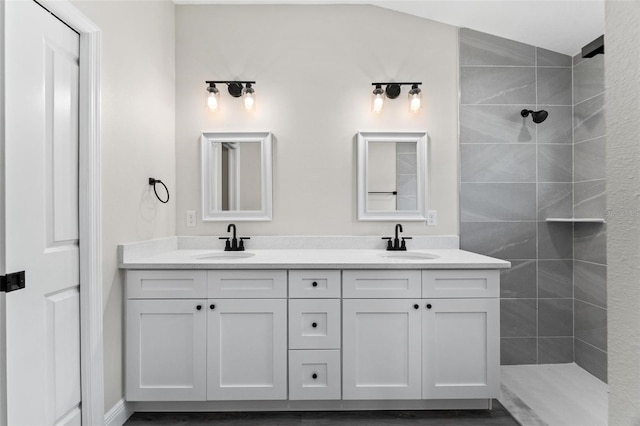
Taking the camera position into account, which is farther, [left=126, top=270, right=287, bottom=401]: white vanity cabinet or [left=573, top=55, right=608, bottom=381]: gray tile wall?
[left=573, top=55, right=608, bottom=381]: gray tile wall

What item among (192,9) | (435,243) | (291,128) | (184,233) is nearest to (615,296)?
(435,243)

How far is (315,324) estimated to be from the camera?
2.02 metres

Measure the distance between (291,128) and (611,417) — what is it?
2.44m

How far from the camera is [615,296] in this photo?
1.56 feet

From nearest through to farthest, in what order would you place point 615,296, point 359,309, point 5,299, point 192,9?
point 615,296 < point 5,299 < point 359,309 < point 192,9

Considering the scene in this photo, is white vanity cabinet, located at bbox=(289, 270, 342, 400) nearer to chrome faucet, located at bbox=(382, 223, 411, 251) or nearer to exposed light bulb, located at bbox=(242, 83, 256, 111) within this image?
chrome faucet, located at bbox=(382, 223, 411, 251)

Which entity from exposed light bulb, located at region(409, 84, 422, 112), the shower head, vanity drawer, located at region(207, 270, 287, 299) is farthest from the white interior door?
the shower head

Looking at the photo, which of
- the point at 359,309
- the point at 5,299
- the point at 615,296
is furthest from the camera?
the point at 359,309

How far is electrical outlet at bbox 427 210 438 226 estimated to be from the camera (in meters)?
2.67

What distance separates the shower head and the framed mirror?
74.0 inches

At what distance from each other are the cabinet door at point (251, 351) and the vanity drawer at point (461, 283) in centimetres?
83

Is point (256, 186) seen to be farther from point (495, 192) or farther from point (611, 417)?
point (611, 417)

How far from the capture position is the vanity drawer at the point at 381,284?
2.03m

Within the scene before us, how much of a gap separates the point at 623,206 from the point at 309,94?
242 cm
